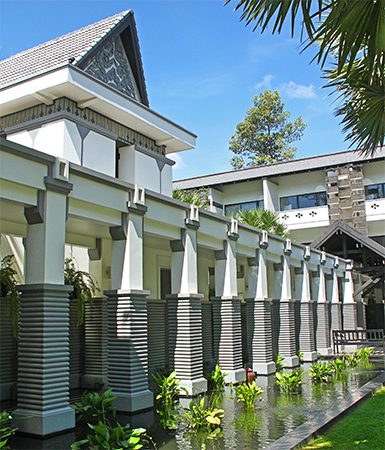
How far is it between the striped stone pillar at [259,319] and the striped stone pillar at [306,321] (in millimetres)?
3662

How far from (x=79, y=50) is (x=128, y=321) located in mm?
10573

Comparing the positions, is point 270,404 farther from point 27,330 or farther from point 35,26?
point 35,26

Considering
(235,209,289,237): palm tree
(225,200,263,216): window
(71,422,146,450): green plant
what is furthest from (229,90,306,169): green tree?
(71,422,146,450): green plant

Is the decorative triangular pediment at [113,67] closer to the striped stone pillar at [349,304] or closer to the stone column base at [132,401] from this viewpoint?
the stone column base at [132,401]

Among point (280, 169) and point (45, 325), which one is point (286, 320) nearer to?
point (45, 325)

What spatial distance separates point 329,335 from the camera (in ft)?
75.8

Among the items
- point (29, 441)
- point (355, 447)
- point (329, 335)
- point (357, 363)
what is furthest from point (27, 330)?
point (329, 335)

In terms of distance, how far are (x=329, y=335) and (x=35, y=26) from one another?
17.8m

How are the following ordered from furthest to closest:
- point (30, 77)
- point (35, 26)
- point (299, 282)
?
1. point (299, 282)
2. point (30, 77)
3. point (35, 26)

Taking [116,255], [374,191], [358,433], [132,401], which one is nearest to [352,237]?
[374,191]

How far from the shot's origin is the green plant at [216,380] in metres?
13.9

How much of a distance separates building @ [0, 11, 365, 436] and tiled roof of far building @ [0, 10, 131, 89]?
Answer: 0.09 meters

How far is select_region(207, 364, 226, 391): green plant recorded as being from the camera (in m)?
13.9

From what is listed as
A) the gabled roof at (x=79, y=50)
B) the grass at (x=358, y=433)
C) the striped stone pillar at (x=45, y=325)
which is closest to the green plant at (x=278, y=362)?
the grass at (x=358, y=433)
